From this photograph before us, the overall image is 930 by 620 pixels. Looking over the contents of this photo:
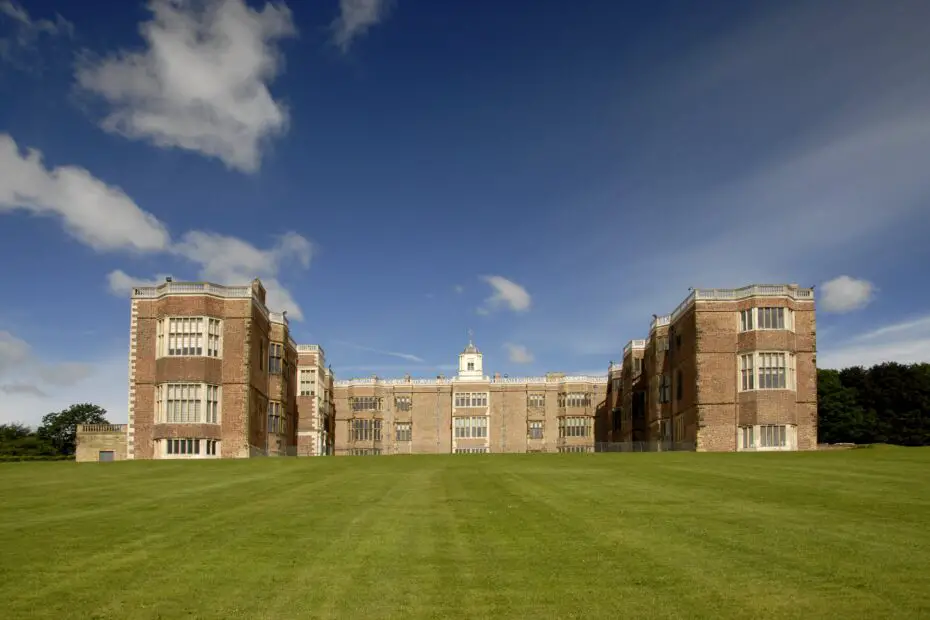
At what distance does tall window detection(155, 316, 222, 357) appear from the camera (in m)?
50.8

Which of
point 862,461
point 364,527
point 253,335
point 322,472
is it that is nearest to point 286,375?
point 253,335

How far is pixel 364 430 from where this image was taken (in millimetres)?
96625

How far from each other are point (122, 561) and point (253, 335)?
41.4m

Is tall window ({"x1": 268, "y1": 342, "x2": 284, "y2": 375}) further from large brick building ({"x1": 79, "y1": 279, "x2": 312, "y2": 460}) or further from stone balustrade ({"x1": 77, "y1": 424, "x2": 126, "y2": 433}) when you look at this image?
stone balustrade ({"x1": 77, "y1": 424, "x2": 126, "y2": 433})

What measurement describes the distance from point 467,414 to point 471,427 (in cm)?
167

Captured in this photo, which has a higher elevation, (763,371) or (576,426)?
(763,371)

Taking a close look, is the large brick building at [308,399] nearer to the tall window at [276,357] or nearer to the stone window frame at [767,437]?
the tall window at [276,357]

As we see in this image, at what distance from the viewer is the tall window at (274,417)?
60156mm

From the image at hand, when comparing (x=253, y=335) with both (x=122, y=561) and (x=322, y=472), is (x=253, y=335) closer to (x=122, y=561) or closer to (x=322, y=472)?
(x=322, y=472)

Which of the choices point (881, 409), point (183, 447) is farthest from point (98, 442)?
point (881, 409)

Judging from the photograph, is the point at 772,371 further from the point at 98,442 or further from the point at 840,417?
the point at 98,442

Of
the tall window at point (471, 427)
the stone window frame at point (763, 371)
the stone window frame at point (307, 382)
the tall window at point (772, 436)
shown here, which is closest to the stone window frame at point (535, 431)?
the tall window at point (471, 427)

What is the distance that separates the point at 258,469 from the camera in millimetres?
32375

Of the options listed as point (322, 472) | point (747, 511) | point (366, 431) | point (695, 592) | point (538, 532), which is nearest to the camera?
point (695, 592)
